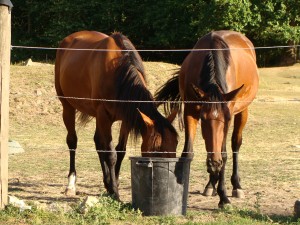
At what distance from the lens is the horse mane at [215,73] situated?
6953mm

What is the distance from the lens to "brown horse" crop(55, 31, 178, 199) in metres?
6.80

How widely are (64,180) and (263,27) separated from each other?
25123 mm

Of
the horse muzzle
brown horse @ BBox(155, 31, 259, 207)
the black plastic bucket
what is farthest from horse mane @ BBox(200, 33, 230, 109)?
the black plastic bucket

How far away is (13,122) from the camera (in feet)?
53.3

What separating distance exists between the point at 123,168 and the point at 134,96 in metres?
3.29

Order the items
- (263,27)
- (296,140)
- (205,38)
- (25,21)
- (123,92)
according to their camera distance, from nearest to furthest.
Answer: (123,92), (205,38), (296,140), (263,27), (25,21)

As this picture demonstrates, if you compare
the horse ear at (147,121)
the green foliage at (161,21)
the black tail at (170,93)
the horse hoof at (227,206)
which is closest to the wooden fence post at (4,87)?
the horse ear at (147,121)

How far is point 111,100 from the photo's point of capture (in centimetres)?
742

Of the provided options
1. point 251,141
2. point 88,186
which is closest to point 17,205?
point 88,186

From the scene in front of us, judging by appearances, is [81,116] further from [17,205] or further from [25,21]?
[25,21]

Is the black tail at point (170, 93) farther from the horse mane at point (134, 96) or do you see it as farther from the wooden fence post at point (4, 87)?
the wooden fence post at point (4, 87)

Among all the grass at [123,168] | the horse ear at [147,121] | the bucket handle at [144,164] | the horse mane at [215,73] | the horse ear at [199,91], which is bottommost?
the grass at [123,168]

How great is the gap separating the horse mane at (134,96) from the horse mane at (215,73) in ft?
2.06

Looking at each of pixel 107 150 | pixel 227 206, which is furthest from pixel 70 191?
pixel 227 206
